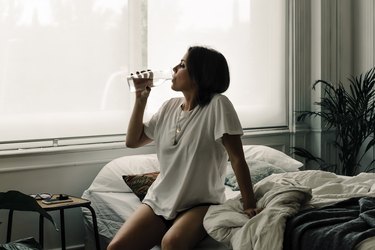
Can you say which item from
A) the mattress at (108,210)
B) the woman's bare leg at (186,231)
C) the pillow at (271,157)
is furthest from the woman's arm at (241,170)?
the pillow at (271,157)

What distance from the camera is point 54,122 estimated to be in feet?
10.6

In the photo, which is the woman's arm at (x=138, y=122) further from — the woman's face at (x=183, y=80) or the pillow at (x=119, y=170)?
the pillow at (x=119, y=170)

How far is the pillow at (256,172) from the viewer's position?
3170mm

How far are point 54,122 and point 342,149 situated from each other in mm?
1930

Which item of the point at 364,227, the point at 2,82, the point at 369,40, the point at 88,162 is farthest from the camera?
the point at 369,40

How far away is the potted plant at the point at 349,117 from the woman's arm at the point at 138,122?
1721 millimetres

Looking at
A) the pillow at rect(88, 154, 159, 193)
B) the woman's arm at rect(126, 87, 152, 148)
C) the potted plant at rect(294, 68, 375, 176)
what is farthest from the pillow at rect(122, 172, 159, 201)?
the potted plant at rect(294, 68, 375, 176)

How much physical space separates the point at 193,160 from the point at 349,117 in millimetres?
1834

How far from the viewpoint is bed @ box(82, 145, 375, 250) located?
1974 mm

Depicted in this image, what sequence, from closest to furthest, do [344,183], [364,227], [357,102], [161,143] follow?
1. [364,227]
2. [161,143]
3. [344,183]
4. [357,102]

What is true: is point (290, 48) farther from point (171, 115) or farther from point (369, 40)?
point (171, 115)

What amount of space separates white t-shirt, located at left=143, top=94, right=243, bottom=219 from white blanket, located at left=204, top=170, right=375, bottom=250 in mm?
130

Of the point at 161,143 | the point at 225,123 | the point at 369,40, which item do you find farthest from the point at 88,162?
the point at 369,40

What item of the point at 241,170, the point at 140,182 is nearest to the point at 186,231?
the point at 241,170
